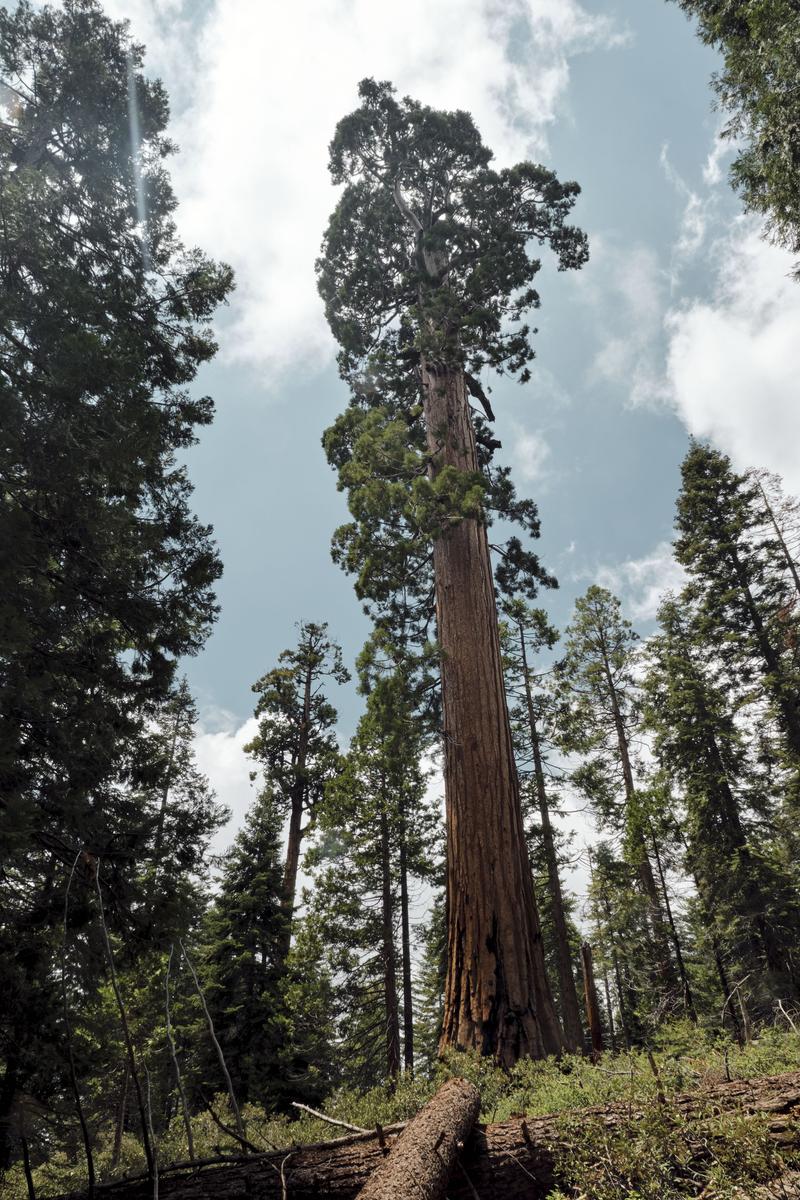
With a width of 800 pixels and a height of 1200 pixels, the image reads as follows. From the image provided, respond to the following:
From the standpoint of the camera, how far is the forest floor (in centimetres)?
180

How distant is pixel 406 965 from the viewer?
42.9ft

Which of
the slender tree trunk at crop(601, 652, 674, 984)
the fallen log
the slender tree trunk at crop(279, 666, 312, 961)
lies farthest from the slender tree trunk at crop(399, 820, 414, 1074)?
the fallen log

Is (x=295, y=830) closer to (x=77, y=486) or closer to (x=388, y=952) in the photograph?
(x=388, y=952)

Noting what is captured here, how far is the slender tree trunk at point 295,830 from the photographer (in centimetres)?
1495

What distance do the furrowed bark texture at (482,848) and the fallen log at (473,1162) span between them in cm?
236

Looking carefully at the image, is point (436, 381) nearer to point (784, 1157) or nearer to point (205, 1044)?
point (784, 1157)

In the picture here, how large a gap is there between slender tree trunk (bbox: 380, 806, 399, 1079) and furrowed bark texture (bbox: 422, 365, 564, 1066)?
26.1 ft

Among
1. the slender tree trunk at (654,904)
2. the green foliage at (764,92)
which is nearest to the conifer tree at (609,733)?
the slender tree trunk at (654,904)

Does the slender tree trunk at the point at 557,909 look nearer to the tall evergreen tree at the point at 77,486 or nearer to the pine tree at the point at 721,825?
the pine tree at the point at 721,825

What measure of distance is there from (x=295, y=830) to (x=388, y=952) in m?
5.04

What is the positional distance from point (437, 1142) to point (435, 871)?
Answer: 12556 millimetres

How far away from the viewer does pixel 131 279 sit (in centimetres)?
743

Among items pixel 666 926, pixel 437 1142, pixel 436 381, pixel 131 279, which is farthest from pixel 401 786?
pixel 437 1142

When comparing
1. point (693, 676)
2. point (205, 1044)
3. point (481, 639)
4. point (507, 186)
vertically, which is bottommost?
point (205, 1044)
